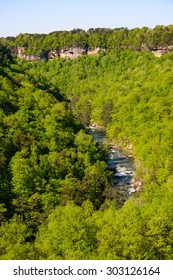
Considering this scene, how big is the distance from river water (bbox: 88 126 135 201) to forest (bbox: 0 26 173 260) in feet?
5.92

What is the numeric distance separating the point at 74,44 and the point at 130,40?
24.6m

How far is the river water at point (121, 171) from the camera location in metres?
55.5

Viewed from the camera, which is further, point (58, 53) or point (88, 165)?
point (58, 53)

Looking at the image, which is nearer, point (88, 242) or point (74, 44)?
point (88, 242)

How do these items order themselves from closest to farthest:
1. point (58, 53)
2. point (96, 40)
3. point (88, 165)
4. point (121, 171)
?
point (88, 165) → point (121, 171) → point (96, 40) → point (58, 53)

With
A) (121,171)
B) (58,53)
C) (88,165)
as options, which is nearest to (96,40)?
(58,53)

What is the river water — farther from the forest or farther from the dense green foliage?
the dense green foliage

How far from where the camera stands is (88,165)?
55844mm

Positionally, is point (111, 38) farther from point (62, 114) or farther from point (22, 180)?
point (22, 180)

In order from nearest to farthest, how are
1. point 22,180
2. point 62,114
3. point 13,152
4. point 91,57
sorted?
point 22,180
point 13,152
point 62,114
point 91,57

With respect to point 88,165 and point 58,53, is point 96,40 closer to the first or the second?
point 58,53

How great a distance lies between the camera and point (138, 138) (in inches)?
3012

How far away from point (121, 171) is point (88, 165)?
1067cm
